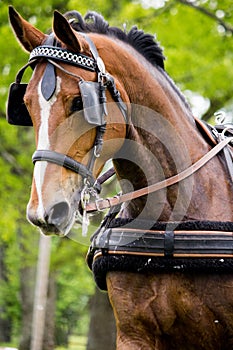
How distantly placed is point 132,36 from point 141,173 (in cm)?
98

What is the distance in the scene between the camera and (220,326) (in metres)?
4.23

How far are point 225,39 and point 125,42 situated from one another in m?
8.12

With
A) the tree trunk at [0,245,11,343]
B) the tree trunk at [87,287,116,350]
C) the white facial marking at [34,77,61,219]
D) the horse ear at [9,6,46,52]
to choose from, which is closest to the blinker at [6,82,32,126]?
the horse ear at [9,6,46,52]

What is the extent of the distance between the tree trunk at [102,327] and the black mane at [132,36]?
9056 mm

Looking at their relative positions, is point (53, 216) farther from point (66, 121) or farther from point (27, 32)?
point (27, 32)

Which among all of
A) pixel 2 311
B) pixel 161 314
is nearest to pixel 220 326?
pixel 161 314

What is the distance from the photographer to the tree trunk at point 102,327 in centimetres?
1293

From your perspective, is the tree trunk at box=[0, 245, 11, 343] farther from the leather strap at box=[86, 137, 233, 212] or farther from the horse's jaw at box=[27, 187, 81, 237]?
the horse's jaw at box=[27, 187, 81, 237]

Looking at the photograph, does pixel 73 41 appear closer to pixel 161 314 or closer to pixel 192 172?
pixel 192 172

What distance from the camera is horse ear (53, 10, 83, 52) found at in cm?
381

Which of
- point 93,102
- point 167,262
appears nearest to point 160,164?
point 167,262

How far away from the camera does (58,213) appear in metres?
3.68

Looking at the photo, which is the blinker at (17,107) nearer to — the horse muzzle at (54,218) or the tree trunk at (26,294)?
the horse muzzle at (54,218)

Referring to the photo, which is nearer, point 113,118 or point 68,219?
point 68,219
